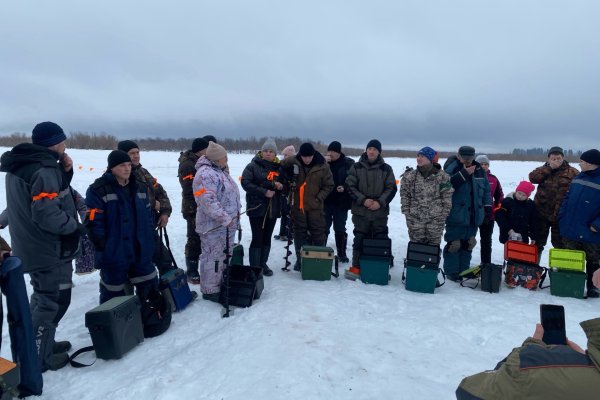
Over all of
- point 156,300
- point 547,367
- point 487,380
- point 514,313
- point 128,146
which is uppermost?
point 128,146

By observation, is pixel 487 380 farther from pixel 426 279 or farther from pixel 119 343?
pixel 426 279

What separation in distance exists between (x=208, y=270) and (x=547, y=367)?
385 centimetres

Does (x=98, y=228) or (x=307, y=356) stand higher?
(x=98, y=228)

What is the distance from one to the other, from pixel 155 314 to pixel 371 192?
139 inches

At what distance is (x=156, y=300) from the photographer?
399cm

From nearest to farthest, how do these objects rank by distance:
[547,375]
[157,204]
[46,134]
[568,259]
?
[547,375] → [46,134] → [157,204] → [568,259]

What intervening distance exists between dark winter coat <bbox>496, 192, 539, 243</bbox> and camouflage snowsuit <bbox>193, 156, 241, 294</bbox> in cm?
455

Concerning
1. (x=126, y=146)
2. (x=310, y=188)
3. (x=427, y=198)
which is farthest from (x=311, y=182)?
(x=126, y=146)

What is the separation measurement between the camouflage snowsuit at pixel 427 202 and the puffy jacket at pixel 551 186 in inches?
66.8

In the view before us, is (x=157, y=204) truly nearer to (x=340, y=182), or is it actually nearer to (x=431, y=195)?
(x=340, y=182)

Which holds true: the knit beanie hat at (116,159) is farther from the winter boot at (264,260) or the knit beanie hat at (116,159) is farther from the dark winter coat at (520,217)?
the dark winter coat at (520,217)

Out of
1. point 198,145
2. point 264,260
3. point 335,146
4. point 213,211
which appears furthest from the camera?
point 335,146

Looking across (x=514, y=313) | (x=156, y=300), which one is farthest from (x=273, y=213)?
(x=514, y=313)

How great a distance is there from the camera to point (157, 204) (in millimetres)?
4945
